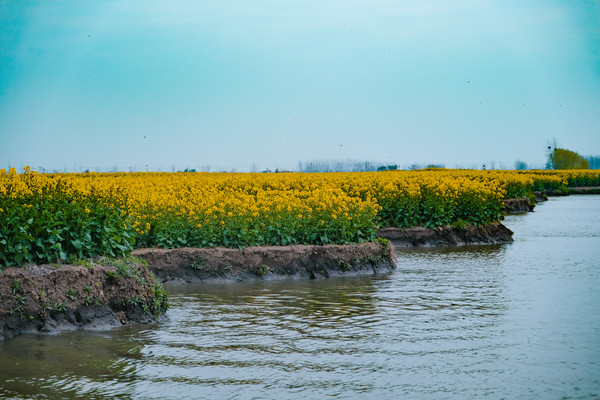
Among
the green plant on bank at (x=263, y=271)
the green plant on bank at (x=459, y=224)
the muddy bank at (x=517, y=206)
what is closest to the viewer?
the green plant on bank at (x=263, y=271)

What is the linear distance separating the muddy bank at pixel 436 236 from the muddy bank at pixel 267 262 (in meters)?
5.18

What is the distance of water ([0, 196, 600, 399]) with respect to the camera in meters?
7.71

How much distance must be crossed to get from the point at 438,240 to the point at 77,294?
13738mm

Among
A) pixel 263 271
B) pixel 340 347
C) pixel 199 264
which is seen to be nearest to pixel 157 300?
pixel 340 347

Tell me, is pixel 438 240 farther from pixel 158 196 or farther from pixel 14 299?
pixel 14 299

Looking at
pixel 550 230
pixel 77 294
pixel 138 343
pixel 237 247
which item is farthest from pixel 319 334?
pixel 550 230

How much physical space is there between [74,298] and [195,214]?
5.18 meters

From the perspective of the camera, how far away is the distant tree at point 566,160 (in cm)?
12862

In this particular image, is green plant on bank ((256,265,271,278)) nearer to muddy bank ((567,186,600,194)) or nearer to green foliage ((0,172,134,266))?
green foliage ((0,172,134,266))

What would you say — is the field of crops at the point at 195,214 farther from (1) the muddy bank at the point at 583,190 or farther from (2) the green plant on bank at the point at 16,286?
(1) the muddy bank at the point at 583,190

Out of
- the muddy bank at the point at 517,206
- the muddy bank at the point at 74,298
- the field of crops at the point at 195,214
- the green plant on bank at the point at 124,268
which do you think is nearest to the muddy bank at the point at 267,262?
the field of crops at the point at 195,214

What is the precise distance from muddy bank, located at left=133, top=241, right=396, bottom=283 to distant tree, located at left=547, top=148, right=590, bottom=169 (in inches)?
4790

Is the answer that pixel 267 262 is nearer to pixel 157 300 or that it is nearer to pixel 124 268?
pixel 157 300

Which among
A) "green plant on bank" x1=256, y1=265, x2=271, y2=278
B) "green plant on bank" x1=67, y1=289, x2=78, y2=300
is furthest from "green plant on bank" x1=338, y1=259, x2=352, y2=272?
"green plant on bank" x1=67, y1=289, x2=78, y2=300
